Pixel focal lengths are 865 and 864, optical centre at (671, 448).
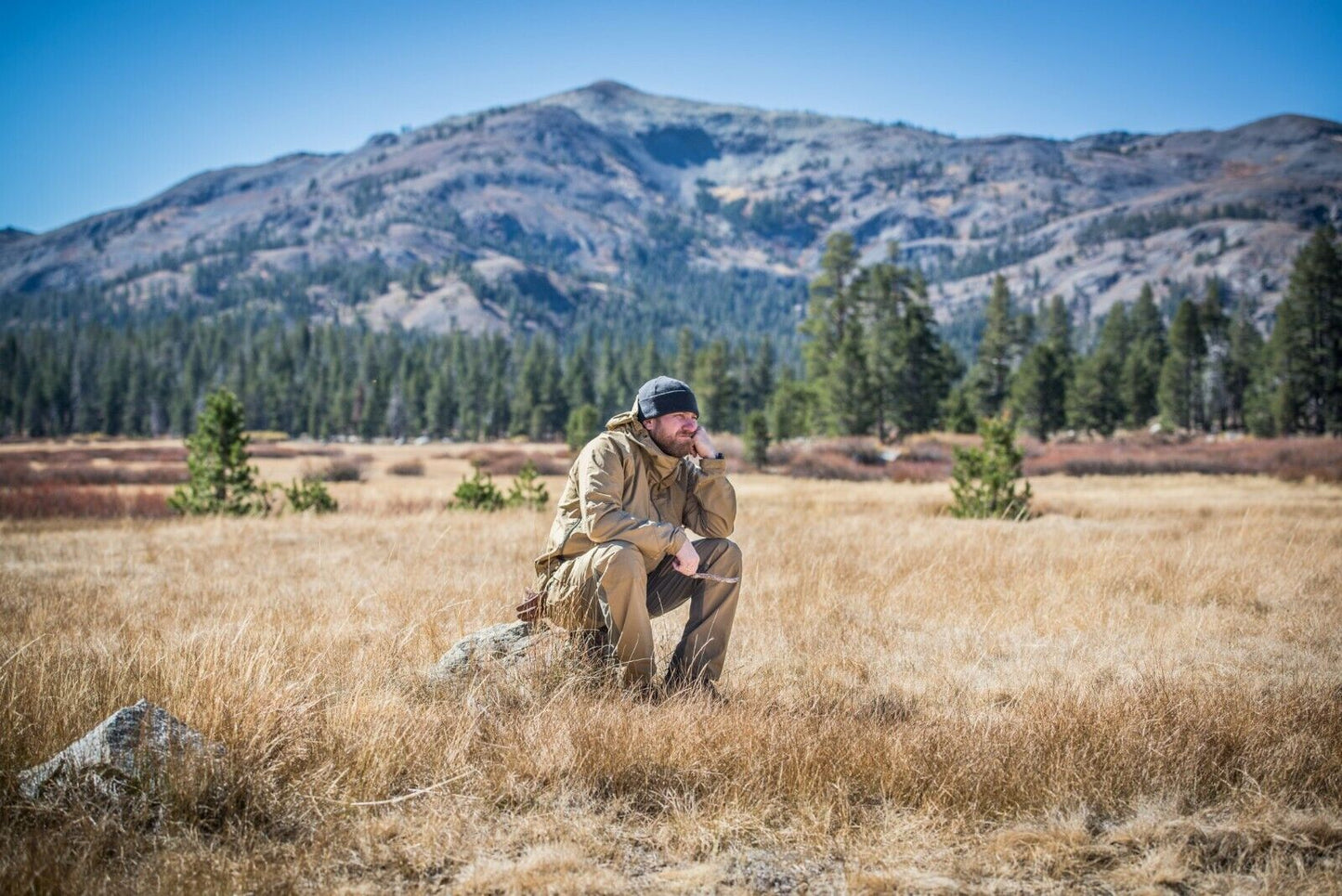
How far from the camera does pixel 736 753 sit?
13.1ft

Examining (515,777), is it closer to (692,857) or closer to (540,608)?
(692,857)

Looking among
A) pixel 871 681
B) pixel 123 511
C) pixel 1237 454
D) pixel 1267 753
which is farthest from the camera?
pixel 1237 454

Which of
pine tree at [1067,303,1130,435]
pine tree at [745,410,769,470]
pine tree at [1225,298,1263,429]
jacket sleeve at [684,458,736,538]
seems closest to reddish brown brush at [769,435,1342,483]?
pine tree at [745,410,769,470]

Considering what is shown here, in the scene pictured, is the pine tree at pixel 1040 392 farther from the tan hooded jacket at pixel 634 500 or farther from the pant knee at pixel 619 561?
the pant knee at pixel 619 561

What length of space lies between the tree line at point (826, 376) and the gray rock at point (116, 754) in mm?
Result: 37046

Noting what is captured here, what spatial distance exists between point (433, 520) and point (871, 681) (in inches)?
497

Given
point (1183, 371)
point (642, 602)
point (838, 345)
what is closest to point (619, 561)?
point (642, 602)

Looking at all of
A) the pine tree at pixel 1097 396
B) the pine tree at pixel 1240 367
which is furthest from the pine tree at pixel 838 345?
the pine tree at pixel 1240 367

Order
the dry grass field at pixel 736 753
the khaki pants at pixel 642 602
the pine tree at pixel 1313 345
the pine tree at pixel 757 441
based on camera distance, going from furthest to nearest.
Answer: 1. the pine tree at pixel 1313 345
2. the pine tree at pixel 757 441
3. the khaki pants at pixel 642 602
4. the dry grass field at pixel 736 753

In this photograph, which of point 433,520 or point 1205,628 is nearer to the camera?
point 1205,628

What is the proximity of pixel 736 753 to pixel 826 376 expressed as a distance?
178ft

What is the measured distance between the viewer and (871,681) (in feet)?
18.9

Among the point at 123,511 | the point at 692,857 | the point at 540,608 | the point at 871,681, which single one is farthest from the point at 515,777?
the point at 123,511

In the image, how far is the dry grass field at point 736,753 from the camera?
3207mm
